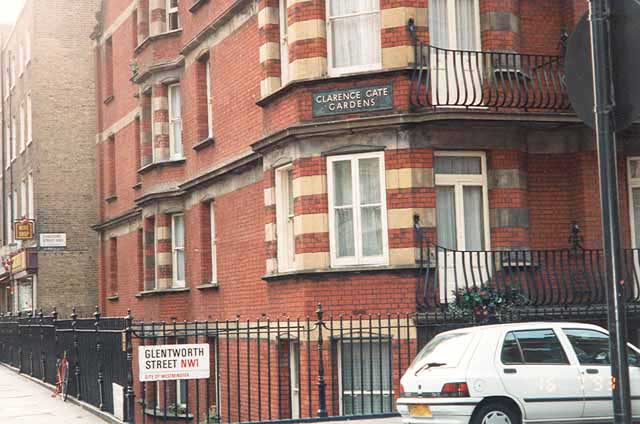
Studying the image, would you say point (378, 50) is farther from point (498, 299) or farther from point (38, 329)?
point (38, 329)

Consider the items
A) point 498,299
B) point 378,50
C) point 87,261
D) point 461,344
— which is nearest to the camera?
point 461,344

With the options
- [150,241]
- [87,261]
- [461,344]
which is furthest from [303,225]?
[87,261]

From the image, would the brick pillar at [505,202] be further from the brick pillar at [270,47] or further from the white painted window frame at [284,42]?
the brick pillar at [270,47]

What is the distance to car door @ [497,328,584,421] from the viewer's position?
11.3 meters

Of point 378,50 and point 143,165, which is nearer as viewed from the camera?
point 378,50

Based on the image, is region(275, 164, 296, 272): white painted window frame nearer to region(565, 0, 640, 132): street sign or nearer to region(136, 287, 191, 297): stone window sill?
region(136, 287, 191, 297): stone window sill

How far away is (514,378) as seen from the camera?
37.2ft

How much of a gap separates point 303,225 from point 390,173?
5.94 ft

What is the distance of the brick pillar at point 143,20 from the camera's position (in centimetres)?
2742

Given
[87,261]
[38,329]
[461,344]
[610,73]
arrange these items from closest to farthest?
[610,73] → [461,344] → [38,329] → [87,261]

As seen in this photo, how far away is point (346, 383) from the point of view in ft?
56.2

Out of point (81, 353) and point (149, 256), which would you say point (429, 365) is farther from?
point (149, 256)

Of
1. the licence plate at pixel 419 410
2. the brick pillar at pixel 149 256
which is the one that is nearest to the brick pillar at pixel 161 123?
the brick pillar at pixel 149 256

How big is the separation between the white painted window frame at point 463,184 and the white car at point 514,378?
556cm
